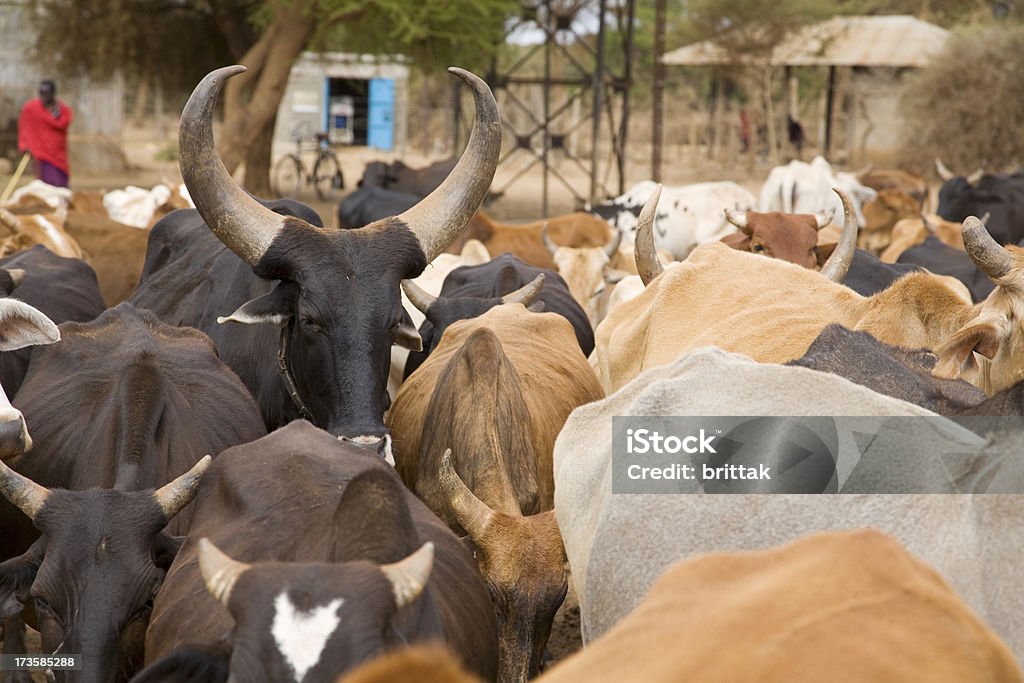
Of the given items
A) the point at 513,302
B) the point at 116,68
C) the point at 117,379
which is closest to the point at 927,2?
the point at 116,68

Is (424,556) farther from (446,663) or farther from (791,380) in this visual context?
(791,380)

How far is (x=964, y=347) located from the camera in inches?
176

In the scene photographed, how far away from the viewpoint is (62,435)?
465 cm

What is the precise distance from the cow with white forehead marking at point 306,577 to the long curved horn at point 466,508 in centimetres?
26

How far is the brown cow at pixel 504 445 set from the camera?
4254 millimetres

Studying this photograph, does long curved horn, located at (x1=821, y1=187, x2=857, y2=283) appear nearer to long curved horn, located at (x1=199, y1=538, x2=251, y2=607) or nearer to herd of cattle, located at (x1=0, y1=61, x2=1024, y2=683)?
herd of cattle, located at (x1=0, y1=61, x2=1024, y2=683)

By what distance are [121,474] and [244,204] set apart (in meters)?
1.25

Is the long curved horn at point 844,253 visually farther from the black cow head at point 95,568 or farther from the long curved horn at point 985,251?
the black cow head at point 95,568

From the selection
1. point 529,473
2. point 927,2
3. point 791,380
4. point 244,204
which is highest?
point 927,2

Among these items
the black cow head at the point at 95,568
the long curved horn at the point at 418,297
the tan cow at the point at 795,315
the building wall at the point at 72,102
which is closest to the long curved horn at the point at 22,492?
the black cow head at the point at 95,568

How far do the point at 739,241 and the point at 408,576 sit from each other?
5.88 meters

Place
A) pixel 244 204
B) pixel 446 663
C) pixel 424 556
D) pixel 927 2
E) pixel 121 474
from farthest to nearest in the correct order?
pixel 927 2
pixel 244 204
pixel 121 474
pixel 424 556
pixel 446 663

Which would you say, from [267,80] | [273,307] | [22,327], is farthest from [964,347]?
[267,80]

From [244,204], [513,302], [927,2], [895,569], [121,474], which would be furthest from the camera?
[927,2]
